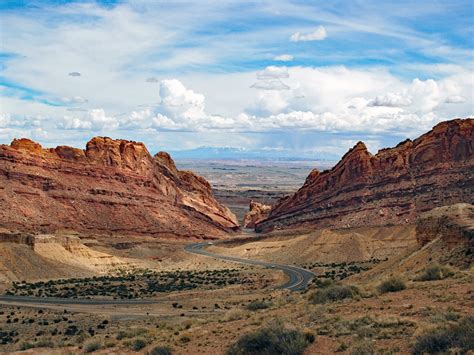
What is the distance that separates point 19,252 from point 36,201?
2731 cm

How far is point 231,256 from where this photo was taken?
9650 centimetres

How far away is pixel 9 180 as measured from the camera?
9406 centimetres

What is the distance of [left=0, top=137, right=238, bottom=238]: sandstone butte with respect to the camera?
3674 inches

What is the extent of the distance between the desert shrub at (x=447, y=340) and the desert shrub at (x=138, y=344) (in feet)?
35.9

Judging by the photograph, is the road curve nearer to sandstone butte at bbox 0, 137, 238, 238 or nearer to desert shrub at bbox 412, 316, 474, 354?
sandstone butte at bbox 0, 137, 238, 238

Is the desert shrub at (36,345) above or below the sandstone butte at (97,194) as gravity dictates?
below

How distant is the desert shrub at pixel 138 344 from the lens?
23000 mm

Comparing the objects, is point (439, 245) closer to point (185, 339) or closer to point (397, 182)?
point (185, 339)

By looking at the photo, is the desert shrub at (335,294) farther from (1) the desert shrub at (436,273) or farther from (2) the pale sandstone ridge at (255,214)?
(2) the pale sandstone ridge at (255,214)

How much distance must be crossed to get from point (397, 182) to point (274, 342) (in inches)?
3358

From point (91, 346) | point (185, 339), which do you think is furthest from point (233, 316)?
point (91, 346)

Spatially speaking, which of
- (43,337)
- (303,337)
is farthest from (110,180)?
(303,337)

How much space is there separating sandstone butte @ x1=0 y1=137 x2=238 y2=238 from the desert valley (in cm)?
25

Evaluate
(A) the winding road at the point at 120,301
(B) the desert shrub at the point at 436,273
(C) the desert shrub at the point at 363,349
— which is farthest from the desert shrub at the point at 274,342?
(A) the winding road at the point at 120,301
